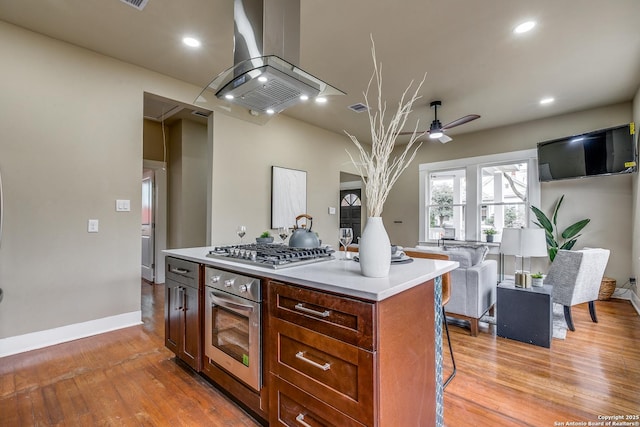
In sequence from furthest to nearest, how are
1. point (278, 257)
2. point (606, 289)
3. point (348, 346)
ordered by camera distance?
point (606, 289) → point (278, 257) → point (348, 346)

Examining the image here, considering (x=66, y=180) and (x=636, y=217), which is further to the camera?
(x=636, y=217)

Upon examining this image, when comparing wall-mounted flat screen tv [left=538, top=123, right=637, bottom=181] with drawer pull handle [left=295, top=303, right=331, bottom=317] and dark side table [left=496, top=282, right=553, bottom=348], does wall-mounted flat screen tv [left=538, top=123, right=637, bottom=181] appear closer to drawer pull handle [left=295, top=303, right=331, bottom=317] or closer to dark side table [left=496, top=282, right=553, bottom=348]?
dark side table [left=496, top=282, right=553, bottom=348]

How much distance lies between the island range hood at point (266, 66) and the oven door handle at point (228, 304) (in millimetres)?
1338

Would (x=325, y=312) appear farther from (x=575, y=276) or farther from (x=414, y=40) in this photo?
(x=575, y=276)

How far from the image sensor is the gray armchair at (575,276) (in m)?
2.87

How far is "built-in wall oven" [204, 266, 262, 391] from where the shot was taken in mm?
1518

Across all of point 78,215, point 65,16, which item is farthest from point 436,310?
point 65,16

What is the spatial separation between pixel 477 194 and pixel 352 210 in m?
3.53

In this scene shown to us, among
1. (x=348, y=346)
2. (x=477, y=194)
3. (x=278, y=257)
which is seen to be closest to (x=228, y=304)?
(x=278, y=257)

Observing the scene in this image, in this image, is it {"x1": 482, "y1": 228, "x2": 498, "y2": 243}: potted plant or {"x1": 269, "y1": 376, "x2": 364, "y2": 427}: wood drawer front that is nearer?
{"x1": 269, "y1": 376, "x2": 364, "y2": 427}: wood drawer front

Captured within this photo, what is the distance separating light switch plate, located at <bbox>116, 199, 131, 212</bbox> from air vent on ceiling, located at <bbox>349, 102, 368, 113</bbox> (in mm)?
3139

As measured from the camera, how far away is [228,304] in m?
1.69

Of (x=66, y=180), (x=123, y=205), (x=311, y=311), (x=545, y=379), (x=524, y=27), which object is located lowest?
(x=545, y=379)

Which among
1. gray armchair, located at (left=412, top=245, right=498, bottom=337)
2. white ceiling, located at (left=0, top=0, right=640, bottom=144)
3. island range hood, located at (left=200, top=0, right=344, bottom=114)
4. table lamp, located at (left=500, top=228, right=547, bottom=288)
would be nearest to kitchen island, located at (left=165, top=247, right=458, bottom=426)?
island range hood, located at (left=200, top=0, right=344, bottom=114)
